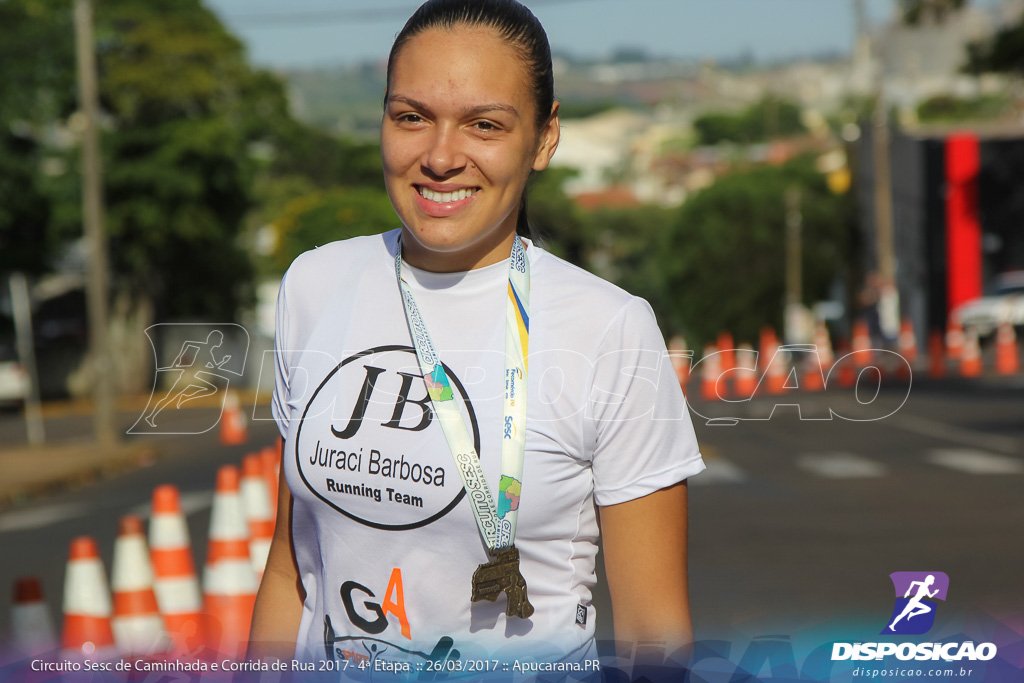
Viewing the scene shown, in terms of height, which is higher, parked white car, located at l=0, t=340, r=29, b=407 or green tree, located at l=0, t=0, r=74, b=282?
green tree, located at l=0, t=0, r=74, b=282

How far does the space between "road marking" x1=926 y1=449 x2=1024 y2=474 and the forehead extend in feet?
39.9

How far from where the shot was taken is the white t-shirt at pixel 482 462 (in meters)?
2.15

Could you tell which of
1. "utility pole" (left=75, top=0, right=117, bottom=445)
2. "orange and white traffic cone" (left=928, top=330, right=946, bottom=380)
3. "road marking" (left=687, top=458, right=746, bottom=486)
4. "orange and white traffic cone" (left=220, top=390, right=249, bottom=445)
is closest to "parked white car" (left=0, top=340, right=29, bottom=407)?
"utility pole" (left=75, top=0, right=117, bottom=445)

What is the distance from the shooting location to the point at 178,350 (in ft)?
10.8

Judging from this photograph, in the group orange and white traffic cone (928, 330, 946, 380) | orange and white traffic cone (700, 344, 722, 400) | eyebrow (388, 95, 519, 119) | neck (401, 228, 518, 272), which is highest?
eyebrow (388, 95, 519, 119)

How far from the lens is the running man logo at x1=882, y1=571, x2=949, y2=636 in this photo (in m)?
2.14

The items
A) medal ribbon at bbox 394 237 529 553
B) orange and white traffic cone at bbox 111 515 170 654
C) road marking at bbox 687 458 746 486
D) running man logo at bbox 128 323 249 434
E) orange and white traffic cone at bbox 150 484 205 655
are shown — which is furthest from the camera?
road marking at bbox 687 458 746 486

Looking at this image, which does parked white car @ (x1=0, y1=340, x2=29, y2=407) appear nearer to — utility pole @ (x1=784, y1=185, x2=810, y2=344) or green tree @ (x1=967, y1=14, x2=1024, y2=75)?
green tree @ (x1=967, y1=14, x2=1024, y2=75)

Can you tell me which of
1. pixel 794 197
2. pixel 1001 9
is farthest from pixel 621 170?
pixel 1001 9

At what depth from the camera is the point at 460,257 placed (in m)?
2.29

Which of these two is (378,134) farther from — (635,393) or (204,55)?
(204,55)

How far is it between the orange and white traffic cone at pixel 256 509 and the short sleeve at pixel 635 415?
211 inches

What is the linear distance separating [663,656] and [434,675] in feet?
1.11

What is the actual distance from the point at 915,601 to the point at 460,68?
1.08m
